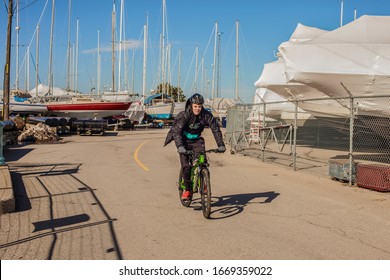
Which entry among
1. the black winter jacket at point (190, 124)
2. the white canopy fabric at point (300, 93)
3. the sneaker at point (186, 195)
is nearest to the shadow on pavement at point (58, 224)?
the sneaker at point (186, 195)

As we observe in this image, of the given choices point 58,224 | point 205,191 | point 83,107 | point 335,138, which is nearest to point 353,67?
point 335,138

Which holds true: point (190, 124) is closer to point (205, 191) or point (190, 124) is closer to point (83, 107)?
point (205, 191)

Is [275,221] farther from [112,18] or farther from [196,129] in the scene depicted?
[112,18]

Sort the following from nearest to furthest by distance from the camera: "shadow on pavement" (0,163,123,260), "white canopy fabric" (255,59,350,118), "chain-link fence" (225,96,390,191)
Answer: "shadow on pavement" (0,163,123,260)
"chain-link fence" (225,96,390,191)
"white canopy fabric" (255,59,350,118)

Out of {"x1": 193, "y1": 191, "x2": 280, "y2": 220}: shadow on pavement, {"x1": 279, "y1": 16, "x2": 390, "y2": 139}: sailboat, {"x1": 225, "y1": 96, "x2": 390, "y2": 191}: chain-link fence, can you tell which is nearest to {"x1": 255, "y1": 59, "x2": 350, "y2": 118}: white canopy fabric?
{"x1": 225, "y1": 96, "x2": 390, "y2": 191}: chain-link fence

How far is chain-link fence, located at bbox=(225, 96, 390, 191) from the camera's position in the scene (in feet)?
34.3

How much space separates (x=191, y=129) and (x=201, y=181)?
87cm

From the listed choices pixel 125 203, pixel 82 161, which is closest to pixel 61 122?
pixel 82 161

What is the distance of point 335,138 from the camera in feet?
64.3

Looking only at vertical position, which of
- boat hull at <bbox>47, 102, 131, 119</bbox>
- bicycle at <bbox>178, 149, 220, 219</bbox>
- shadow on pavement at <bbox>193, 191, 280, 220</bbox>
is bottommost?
shadow on pavement at <bbox>193, 191, 280, 220</bbox>

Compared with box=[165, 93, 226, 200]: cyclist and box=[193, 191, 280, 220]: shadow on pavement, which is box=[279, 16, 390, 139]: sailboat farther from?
box=[165, 93, 226, 200]: cyclist

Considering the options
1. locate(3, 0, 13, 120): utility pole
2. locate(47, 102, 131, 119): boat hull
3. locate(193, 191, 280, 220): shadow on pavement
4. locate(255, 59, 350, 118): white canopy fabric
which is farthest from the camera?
locate(47, 102, 131, 119): boat hull

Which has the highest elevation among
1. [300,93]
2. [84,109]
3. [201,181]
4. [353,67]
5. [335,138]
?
[353,67]

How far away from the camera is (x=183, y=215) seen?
715cm
